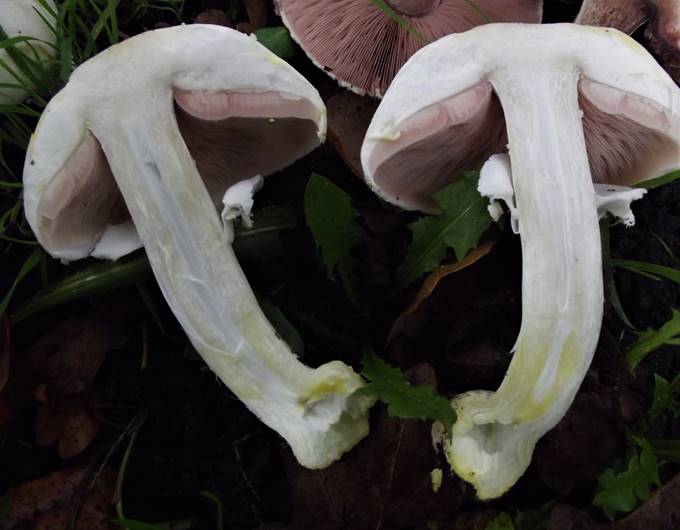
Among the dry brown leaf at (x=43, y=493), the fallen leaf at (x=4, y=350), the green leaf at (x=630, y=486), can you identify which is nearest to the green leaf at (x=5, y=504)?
the dry brown leaf at (x=43, y=493)

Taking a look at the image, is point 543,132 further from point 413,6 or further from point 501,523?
point 501,523

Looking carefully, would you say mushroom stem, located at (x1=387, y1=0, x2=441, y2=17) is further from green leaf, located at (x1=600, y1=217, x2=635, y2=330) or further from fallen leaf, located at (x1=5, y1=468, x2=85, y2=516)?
fallen leaf, located at (x1=5, y1=468, x2=85, y2=516)

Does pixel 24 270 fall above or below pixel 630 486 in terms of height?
above

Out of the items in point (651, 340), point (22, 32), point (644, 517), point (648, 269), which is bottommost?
point (644, 517)

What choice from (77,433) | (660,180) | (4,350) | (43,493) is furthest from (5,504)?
(660,180)

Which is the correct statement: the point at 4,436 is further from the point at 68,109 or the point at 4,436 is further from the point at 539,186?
the point at 539,186

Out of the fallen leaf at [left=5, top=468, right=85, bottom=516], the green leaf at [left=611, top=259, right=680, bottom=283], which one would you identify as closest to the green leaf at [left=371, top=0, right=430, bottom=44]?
the green leaf at [left=611, top=259, right=680, bottom=283]

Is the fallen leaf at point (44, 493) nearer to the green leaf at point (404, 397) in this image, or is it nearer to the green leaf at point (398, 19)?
the green leaf at point (404, 397)
